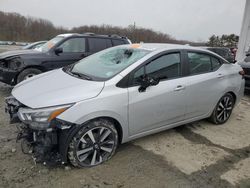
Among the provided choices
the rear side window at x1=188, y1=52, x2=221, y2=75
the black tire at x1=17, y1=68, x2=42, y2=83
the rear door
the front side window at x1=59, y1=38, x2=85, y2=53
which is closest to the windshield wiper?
the rear door

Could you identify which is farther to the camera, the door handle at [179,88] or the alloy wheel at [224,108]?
the alloy wheel at [224,108]

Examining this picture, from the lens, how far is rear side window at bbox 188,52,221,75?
151 inches

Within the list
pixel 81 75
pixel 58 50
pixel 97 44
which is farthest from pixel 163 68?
pixel 97 44

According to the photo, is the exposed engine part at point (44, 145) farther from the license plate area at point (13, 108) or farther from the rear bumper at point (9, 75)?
the rear bumper at point (9, 75)

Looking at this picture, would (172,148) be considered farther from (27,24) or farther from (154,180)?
(27,24)

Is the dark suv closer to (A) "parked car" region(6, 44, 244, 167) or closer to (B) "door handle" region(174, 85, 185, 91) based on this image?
(A) "parked car" region(6, 44, 244, 167)

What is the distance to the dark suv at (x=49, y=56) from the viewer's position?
5754 mm

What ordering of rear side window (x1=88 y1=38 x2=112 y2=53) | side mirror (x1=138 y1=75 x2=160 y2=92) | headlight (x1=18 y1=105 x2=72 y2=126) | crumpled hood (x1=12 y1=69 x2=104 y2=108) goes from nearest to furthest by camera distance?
headlight (x1=18 y1=105 x2=72 y2=126)
crumpled hood (x1=12 y1=69 x2=104 y2=108)
side mirror (x1=138 y1=75 x2=160 y2=92)
rear side window (x1=88 y1=38 x2=112 y2=53)

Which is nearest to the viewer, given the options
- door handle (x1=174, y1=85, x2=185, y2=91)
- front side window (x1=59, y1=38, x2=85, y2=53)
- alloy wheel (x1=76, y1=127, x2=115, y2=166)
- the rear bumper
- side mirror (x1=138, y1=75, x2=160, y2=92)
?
alloy wheel (x1=76, y1=127, x2=115, y2=166)

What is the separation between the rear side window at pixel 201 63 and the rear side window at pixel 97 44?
12.7ft

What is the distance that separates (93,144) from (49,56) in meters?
4.09

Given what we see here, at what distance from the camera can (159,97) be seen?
3279 millimetres

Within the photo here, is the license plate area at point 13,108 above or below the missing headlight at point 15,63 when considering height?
below

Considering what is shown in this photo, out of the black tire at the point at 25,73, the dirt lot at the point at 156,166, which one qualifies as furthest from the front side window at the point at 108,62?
the black tire at the point at 25,73
